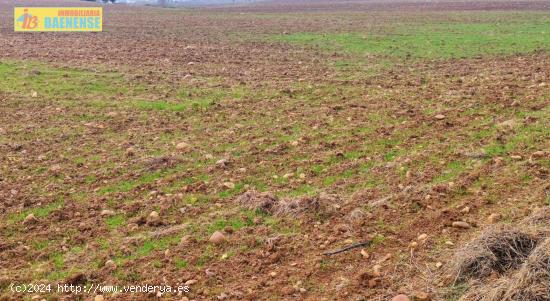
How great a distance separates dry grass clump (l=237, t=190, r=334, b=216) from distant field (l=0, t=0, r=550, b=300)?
26mm

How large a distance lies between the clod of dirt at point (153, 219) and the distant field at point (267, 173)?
0.09 feet

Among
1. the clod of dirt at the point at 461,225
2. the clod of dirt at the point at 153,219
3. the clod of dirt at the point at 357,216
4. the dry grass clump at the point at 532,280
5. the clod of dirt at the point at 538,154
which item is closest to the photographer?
the dry grass clump at the point at 532,280

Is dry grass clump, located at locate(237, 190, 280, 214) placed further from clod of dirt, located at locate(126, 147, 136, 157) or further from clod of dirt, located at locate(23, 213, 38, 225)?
clod of dirt, located at locate(126, 147, 136, 157)

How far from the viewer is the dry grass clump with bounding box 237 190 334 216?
684cm

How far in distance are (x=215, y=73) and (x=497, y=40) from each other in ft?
Result: 43.9

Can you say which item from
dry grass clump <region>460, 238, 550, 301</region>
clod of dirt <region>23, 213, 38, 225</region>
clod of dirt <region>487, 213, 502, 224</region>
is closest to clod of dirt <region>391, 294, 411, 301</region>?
dry grass clump <region>460, 238, 550, 301</region>

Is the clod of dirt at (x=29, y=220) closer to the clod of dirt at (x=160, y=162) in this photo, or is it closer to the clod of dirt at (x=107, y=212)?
the clod of dirt at (x=107, y=212)

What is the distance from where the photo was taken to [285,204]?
22.8ft

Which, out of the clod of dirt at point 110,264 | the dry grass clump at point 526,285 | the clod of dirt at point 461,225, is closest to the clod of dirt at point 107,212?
the clod of dirt at point 110,264

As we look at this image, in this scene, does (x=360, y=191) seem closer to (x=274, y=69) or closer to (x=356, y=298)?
(x=356, y=298)

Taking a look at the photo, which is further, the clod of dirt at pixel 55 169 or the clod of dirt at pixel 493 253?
the clod of dirt at pixel 55 169

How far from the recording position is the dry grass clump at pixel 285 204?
22.5 feet

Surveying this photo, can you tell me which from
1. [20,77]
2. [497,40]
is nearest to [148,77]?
[20,77]

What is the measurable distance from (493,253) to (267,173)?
4083mm
